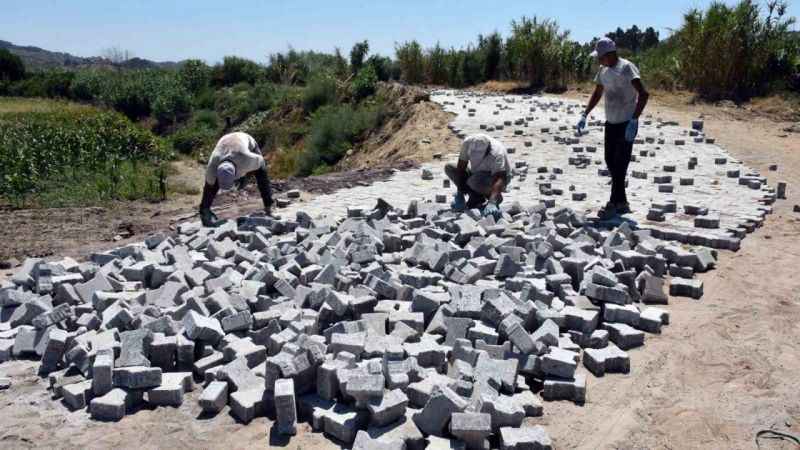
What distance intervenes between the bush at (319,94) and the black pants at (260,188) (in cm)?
1570

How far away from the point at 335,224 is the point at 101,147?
1057cm

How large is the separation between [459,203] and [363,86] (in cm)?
1587

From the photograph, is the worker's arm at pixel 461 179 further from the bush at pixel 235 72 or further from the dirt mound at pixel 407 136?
the bush at pixel 235 72

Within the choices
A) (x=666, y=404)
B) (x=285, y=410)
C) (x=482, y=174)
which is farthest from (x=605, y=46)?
(x=285, y=410)

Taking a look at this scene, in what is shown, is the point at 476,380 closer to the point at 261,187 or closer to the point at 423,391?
the point at 423,391

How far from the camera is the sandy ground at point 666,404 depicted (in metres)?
3.73

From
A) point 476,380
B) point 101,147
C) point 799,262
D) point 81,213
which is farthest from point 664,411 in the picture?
point 101,147

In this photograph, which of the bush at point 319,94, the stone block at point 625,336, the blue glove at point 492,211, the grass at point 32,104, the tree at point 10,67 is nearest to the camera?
the stone block at point 625,336

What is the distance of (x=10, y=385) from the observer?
4.44m

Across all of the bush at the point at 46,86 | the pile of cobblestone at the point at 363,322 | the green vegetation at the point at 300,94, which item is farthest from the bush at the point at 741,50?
the bush at the point at 46,86

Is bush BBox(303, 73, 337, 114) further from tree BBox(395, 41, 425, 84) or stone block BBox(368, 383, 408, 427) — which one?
stone block BBox(368, 383, 408, 427)

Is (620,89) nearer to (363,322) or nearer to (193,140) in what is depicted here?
(363,322)

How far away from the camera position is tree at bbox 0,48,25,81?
5003 cm

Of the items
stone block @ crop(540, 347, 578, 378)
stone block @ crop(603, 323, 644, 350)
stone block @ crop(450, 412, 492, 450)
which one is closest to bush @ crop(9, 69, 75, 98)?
stone block @ crop(603, 323, 644, 350)
